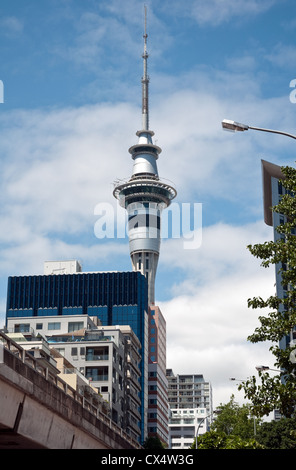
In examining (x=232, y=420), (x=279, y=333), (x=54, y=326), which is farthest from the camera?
(x=54, y=326)

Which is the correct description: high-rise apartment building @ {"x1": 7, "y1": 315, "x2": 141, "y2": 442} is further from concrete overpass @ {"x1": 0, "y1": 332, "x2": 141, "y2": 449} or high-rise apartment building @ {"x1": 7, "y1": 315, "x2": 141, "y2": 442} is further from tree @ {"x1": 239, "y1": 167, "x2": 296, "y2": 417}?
tree @ {"x1": 239, "y1": 167, "x2": 296, "y2": 417}

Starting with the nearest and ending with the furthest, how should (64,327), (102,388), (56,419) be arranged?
(56,419) → (102,388) → (64,327)

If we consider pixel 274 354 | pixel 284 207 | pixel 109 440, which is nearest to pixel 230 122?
pixel 284 207

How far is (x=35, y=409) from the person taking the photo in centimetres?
2970

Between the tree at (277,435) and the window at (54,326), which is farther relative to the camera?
the window at (54,326)

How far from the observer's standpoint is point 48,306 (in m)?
200

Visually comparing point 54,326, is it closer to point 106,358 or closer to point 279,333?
point 106,358

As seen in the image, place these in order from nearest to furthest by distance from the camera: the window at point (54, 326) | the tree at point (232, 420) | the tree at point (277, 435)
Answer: the tree at point (277, 435) < the tree at point (232, 420) < the window at point (54, 326)

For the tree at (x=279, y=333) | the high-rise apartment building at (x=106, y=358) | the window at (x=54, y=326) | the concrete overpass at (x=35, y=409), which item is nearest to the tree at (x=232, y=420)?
the high-rise apartment building at (x=106, y=358)

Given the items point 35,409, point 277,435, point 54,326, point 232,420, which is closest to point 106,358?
point 232,420

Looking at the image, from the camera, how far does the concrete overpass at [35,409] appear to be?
26.5m

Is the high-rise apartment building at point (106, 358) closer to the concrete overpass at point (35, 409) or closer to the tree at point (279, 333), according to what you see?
the concrete overpass at point (35, 409)

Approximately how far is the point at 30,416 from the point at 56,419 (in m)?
3.91
